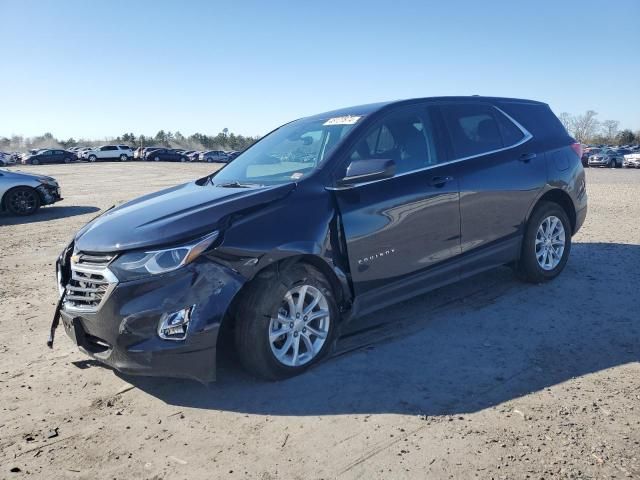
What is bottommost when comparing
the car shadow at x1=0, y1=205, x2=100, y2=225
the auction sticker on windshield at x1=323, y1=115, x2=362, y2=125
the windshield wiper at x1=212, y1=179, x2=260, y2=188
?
the car shadow at x1=0, y1=205, x2=100, y2=225

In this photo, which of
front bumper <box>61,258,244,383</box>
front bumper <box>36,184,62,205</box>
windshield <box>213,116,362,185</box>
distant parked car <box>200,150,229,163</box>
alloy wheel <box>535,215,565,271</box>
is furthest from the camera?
distant parked car <box>200,150,229,163</box>

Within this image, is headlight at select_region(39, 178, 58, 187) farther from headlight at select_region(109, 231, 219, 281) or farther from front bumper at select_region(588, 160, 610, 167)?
front bumper at select_region(588, 160, 610, 167)

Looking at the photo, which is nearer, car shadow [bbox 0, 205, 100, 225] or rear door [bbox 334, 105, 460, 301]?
rear door [bbox 334, 105, 460, 301]

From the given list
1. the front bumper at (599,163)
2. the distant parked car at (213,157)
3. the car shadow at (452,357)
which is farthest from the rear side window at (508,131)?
the distant parked car at (213,157)

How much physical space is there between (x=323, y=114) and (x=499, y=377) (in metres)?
2.72

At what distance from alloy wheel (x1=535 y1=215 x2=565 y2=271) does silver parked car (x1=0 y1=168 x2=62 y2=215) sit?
11660 mm

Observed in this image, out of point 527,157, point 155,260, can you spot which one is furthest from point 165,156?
point 155,260

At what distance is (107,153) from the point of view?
56812 mm

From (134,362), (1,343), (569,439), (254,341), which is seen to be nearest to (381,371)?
(254,341)

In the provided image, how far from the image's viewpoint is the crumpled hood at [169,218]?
3.31m

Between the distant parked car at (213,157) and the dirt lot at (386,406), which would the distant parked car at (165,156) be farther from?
the dirt lot at (386,406)

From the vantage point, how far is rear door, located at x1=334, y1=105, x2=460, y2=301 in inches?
154

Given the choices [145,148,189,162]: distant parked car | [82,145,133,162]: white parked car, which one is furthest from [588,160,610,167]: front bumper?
[82,145,133,162]: white parked car

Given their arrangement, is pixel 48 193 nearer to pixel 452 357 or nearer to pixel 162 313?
pixel 162 313
